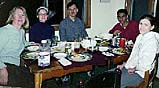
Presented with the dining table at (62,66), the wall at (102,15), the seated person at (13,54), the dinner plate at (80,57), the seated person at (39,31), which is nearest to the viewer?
the dining table at (62,66)

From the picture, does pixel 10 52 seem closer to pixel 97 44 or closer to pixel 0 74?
pixel 0 74

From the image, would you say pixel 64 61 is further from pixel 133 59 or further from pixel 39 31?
pixel 39 31

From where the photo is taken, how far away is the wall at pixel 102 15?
177 inches

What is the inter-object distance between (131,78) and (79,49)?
0.71 metres

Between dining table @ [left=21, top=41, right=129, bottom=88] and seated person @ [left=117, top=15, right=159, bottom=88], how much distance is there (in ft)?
0.63

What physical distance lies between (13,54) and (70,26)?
4.13ft

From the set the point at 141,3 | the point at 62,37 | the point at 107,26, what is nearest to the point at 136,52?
the point at 62,37

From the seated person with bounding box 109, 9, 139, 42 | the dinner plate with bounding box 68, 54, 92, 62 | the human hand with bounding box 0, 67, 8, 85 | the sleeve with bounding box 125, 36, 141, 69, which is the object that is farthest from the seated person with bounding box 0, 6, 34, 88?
the seated person with bounding box 109, 9, 139, 42

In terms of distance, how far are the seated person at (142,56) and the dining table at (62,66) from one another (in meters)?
0.19

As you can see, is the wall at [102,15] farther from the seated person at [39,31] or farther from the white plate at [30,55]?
the white plate at [30,55]

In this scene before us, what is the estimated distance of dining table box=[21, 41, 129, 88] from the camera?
2.32 meters

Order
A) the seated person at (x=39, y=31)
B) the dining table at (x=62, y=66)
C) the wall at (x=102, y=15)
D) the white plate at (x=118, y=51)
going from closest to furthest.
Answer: the dining table at (x=62, y=66), the white plate at (x=118, y=51), the seated person at (x=39, y=31), the wall at (x=102, y=15)

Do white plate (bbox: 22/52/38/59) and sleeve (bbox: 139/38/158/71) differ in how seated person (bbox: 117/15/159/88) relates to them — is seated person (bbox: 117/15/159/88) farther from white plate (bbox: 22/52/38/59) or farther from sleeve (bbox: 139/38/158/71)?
white plate (bbox: 22/52/38/59)

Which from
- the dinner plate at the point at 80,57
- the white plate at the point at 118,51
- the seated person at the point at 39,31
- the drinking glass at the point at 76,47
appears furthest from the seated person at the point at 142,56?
the seated person at the point at 39,31
